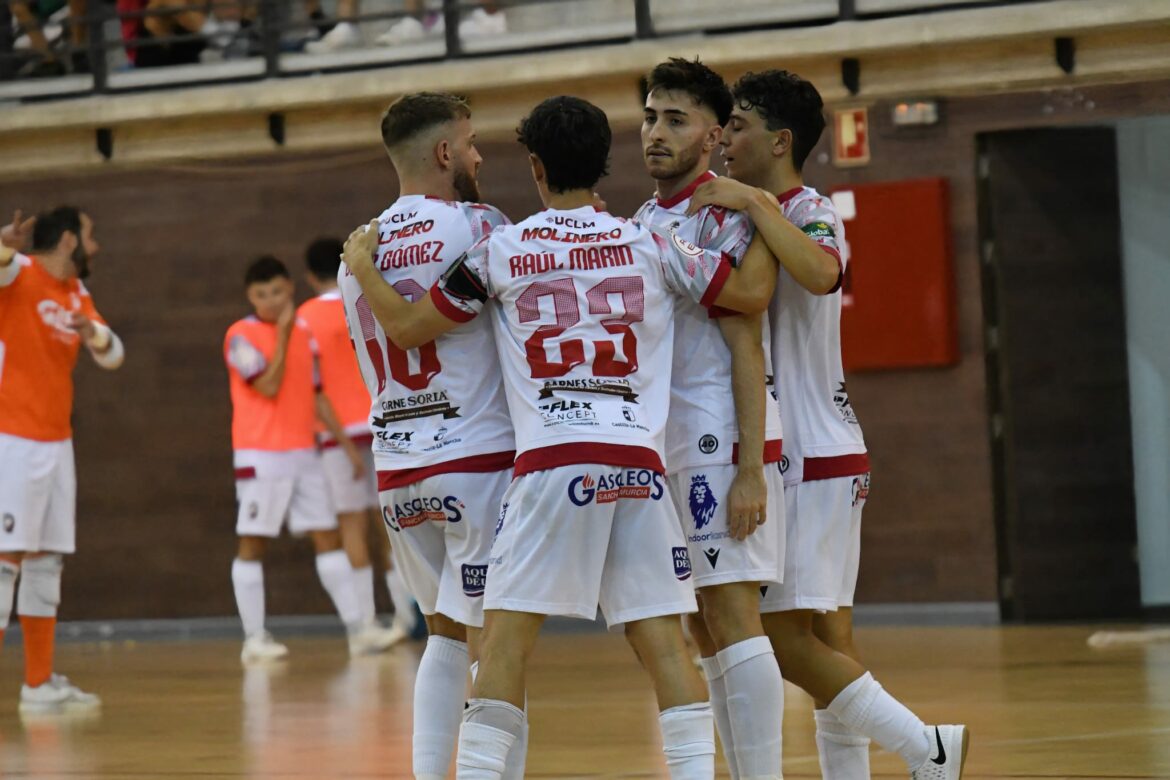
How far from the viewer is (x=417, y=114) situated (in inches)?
180

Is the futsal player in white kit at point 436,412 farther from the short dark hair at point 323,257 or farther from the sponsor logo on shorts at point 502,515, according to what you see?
the short dark hair at point 323,257

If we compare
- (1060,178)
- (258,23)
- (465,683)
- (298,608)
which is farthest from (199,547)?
(465,683)

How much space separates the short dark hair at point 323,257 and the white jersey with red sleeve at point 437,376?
6.22 meters

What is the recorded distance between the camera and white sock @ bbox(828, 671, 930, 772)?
4.56 meters

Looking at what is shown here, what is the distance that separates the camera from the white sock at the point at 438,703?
4527 millimetres

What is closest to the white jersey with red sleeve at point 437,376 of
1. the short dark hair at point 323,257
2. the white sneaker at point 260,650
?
the white sneaker at point 260,650

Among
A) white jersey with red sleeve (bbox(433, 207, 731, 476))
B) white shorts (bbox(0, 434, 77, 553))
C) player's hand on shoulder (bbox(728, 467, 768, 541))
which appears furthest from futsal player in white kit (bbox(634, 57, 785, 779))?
white shorts (bbox(0, 434, 77, 553))

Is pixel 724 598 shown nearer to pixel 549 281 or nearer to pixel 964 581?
pixel 549 281

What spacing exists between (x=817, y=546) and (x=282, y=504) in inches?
247

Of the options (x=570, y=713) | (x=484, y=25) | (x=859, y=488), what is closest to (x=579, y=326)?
(x=859, y=488)

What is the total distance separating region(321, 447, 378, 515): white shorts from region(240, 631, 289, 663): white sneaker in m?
0.84

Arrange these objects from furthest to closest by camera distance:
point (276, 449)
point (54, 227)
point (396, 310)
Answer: point (276, 449)
point (54, 227)
point (396, 310)

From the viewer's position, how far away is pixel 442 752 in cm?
455

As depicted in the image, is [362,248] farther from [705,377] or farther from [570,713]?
[570,713]
